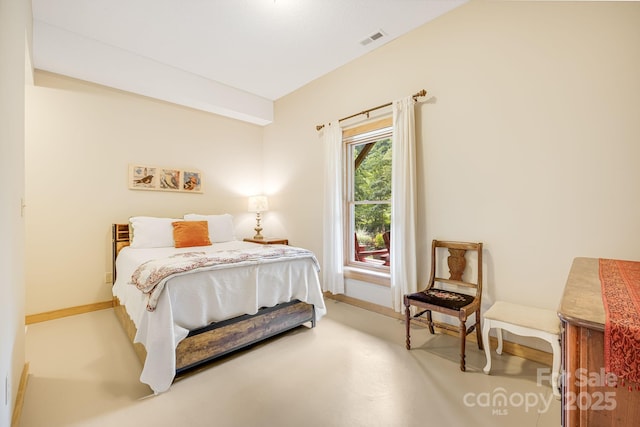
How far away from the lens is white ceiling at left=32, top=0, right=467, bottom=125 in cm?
249

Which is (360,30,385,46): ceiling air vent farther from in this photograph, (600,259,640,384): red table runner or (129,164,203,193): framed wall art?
(600,259,640,384): red table runner

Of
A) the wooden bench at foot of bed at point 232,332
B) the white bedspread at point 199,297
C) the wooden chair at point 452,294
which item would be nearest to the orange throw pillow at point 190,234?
the white bedspread at point 199,297

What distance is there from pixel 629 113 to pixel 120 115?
482cm

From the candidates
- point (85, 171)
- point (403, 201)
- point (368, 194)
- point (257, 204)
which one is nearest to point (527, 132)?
point (403, 201)

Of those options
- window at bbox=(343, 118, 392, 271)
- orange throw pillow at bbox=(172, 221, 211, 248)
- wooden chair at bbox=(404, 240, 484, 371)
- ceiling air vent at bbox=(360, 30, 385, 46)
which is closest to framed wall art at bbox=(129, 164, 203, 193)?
orange throw pillow at bbox=(172, 221, 211, 248)

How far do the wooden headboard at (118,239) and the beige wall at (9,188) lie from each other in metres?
1.62

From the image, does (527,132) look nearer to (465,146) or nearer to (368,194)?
(465,146)

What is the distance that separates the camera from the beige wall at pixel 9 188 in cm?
124

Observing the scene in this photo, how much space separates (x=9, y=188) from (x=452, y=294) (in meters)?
3.02

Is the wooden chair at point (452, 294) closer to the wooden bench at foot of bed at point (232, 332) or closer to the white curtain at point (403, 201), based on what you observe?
the white curtain at point (403, 201)

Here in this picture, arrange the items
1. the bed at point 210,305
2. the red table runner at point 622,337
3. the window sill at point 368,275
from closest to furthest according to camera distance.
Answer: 1. the red table runner at point 622,337
2. the bed at point 210,305
3. the window sill at point 368,275

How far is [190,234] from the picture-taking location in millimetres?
3326

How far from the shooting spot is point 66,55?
282 cm

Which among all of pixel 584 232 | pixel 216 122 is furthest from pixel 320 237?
pixel 584 232
